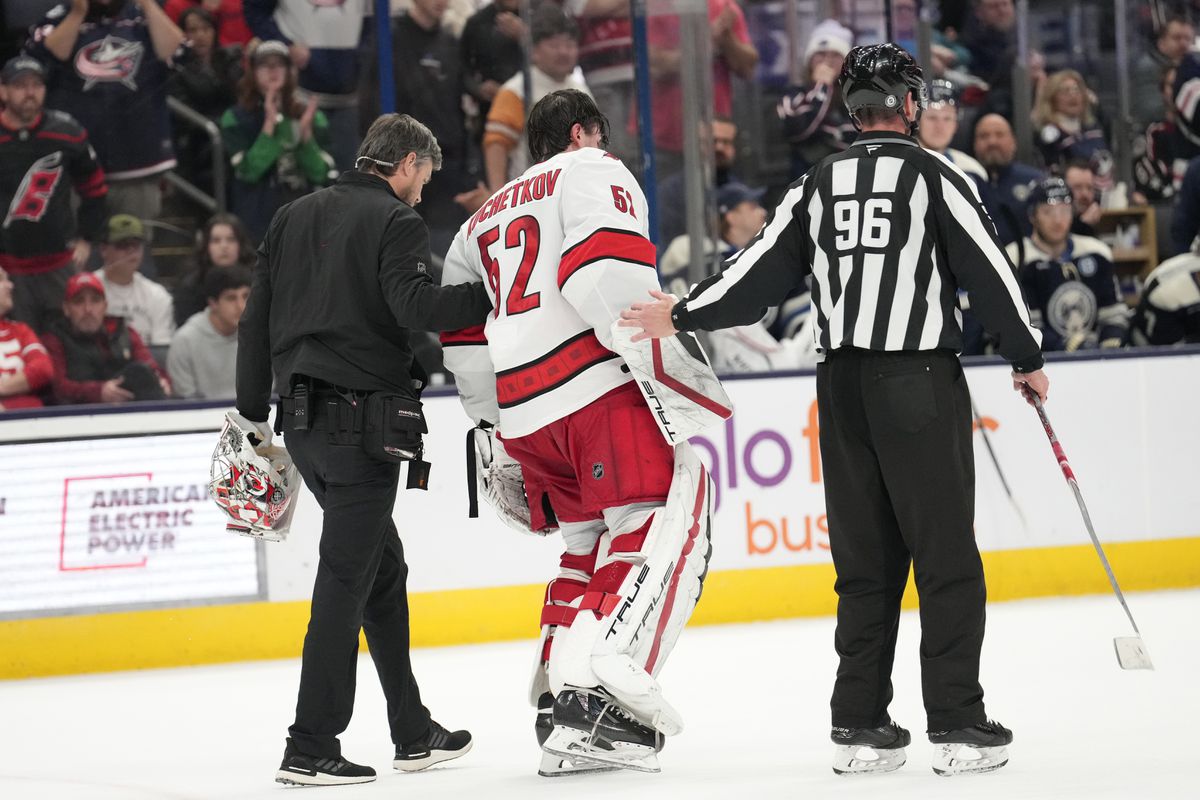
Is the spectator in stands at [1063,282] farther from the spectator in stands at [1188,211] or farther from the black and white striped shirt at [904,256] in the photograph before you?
the black and white striped shirt at [904,256]

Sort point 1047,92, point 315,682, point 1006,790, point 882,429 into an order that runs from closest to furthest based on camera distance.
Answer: point 1006,790 → point 882,429 → point 315,682 → point 1047,92

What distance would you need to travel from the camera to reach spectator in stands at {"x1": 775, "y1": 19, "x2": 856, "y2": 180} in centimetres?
729

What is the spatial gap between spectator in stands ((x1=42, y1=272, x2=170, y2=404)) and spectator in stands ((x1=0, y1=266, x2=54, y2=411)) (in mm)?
86

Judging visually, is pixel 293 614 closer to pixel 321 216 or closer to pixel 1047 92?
pixel 321 216

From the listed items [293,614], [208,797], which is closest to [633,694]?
[208,797]

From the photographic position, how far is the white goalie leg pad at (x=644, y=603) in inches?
116

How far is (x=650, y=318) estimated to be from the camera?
2969 mm

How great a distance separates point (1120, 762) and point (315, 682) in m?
1.63

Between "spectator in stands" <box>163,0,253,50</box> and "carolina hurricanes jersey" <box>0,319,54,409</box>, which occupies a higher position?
"spectator in stands" <box>163,0,253,50</box>

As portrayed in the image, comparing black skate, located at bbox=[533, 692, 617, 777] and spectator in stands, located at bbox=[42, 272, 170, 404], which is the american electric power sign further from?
black skate, located at bbox=[533, 692, 617, 777]

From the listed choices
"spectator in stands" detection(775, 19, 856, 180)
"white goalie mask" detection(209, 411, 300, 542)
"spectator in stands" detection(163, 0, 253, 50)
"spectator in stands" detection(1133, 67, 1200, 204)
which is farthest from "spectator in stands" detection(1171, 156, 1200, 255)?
"white goalie mask" detection(209, 411, 300, 542)

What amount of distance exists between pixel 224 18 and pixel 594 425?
4.34 metres

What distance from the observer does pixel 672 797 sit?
2.79 meters

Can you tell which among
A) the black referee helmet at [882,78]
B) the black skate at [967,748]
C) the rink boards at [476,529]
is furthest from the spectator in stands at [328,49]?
the black skate at [967,748]
